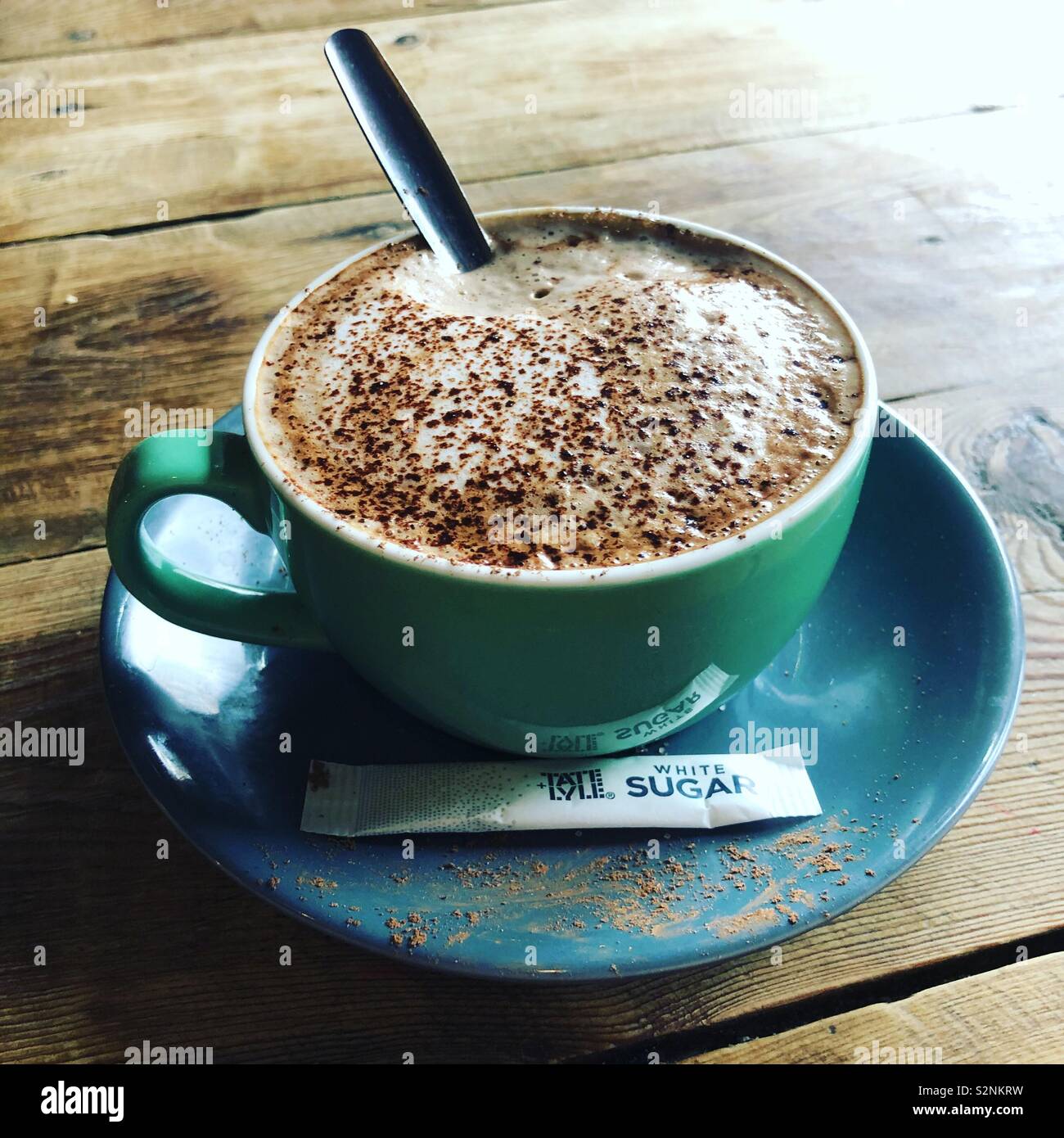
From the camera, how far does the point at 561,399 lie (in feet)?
2.42

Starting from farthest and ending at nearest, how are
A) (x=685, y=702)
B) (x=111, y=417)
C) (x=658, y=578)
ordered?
(x=111, y=417), (x=685, y=702), (x=658, y=578)

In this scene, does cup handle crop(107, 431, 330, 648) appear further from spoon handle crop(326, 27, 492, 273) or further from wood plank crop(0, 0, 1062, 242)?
wood plank crop(0, 0, 1062, 242)

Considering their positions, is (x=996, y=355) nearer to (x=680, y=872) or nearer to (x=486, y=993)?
(x=680, y=872)

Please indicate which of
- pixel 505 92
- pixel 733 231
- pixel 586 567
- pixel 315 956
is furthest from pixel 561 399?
pixel 505 92

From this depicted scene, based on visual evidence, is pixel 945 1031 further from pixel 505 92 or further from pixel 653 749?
pixel 505 92

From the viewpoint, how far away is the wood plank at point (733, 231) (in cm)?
114

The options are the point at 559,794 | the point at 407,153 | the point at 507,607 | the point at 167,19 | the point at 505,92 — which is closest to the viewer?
the point at 507,607

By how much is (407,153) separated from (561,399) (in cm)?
31

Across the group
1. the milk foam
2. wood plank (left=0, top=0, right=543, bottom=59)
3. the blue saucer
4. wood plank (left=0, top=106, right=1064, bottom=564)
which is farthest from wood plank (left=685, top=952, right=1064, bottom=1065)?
wood plank (left=0, top=0, right=543, bottom=59)

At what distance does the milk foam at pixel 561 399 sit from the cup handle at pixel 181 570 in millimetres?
40

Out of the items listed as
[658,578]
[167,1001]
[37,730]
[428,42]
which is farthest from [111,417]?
[428,42]

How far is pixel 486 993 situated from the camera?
2.30ft

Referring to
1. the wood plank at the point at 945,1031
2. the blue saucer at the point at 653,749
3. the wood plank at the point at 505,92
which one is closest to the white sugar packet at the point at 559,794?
the blue saucer at the point at 653,749

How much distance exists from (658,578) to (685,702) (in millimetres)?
149
